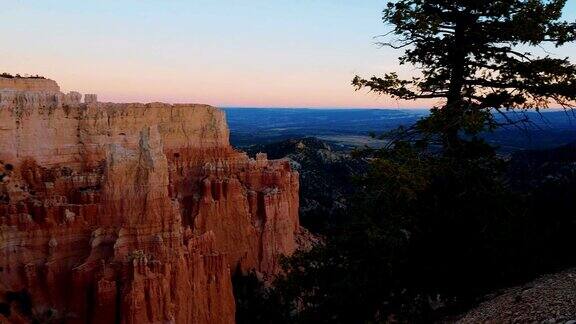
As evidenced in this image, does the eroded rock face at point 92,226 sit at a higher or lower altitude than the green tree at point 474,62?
lower

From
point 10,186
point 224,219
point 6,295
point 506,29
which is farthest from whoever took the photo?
point 224,219

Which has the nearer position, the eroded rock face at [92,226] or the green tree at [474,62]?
the green tree at [474,62]

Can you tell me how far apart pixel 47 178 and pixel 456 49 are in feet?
87.2

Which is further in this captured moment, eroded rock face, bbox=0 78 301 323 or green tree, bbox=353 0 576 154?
eroded rock face, bbox=0 78 301 323

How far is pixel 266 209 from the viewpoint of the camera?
139ft

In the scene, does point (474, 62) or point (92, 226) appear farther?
point (92, 226)

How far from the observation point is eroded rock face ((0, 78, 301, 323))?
83.5 feet

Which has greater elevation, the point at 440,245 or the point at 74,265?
the point at 440,245

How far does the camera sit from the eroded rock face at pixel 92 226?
25453mm

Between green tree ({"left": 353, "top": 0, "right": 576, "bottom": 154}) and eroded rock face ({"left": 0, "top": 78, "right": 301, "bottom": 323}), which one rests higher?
green tree ({"left": 353, "top": 0, "right": 576, "bottom": 154})

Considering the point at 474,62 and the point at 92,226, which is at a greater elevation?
the point at 474,62

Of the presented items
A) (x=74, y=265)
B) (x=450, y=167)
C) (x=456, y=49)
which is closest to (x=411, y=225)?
(x=450, y=167)

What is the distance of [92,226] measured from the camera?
28.4m

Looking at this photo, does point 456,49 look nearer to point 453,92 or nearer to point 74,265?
point 453,92
